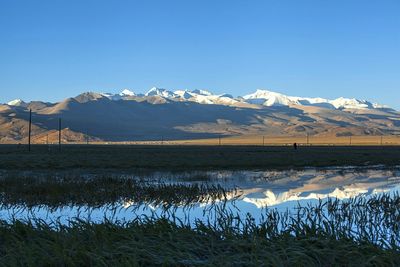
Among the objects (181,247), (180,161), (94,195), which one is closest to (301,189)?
(94,195)

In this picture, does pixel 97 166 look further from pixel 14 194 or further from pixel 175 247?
pixel 175 247

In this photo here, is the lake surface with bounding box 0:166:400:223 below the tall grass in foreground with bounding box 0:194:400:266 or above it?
below

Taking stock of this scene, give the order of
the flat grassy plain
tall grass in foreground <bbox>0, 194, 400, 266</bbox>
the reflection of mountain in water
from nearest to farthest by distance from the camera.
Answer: tall grass in foreground <bbox>0, 194, 400, 266</bbox> → the reflection of mountain in water → the flat grassy plain

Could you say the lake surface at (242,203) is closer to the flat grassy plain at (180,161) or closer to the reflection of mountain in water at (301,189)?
the reflection of mountain in water at (301,189)

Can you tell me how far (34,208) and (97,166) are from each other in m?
28.1

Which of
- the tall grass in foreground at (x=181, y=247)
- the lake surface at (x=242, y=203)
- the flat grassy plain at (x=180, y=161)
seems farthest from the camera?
the flat grassy plain at (x=180, y=161)

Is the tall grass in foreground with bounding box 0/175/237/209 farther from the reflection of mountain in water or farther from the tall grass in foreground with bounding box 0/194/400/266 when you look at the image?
the tall grass in foreground with bounding box 0/194/400/266

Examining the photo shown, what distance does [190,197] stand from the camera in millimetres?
22859

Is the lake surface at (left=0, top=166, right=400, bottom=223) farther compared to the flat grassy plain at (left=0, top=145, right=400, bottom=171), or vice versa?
the flat grassy plain at (left=0, top=145, right=400, bottom=171)

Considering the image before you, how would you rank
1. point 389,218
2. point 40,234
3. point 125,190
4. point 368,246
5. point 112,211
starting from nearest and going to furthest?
point 368,246, point 40,234, point 389,218, point 112,211, point 125,190

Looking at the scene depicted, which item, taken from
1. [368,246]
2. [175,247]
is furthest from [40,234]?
[368,246]

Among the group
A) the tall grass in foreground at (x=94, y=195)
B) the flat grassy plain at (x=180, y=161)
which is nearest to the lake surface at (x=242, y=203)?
the tall grass in foreground at (x=94, y=195)

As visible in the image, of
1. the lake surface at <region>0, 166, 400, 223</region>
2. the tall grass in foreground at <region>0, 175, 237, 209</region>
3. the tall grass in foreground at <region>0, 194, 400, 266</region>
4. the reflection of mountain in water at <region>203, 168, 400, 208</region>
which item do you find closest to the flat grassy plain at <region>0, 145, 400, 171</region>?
the reflection of mountain in water at <region>203, 168, 400, 208</region>

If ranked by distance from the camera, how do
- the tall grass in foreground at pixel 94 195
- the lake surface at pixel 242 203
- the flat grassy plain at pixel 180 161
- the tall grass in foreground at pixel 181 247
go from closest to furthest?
the tall grass in foreground at pixel 181 247 < the lake surface at pixel 242 203 < the tall grass in foreground at pixel 94 195 < the flat grassy plain at pixel 180 161
